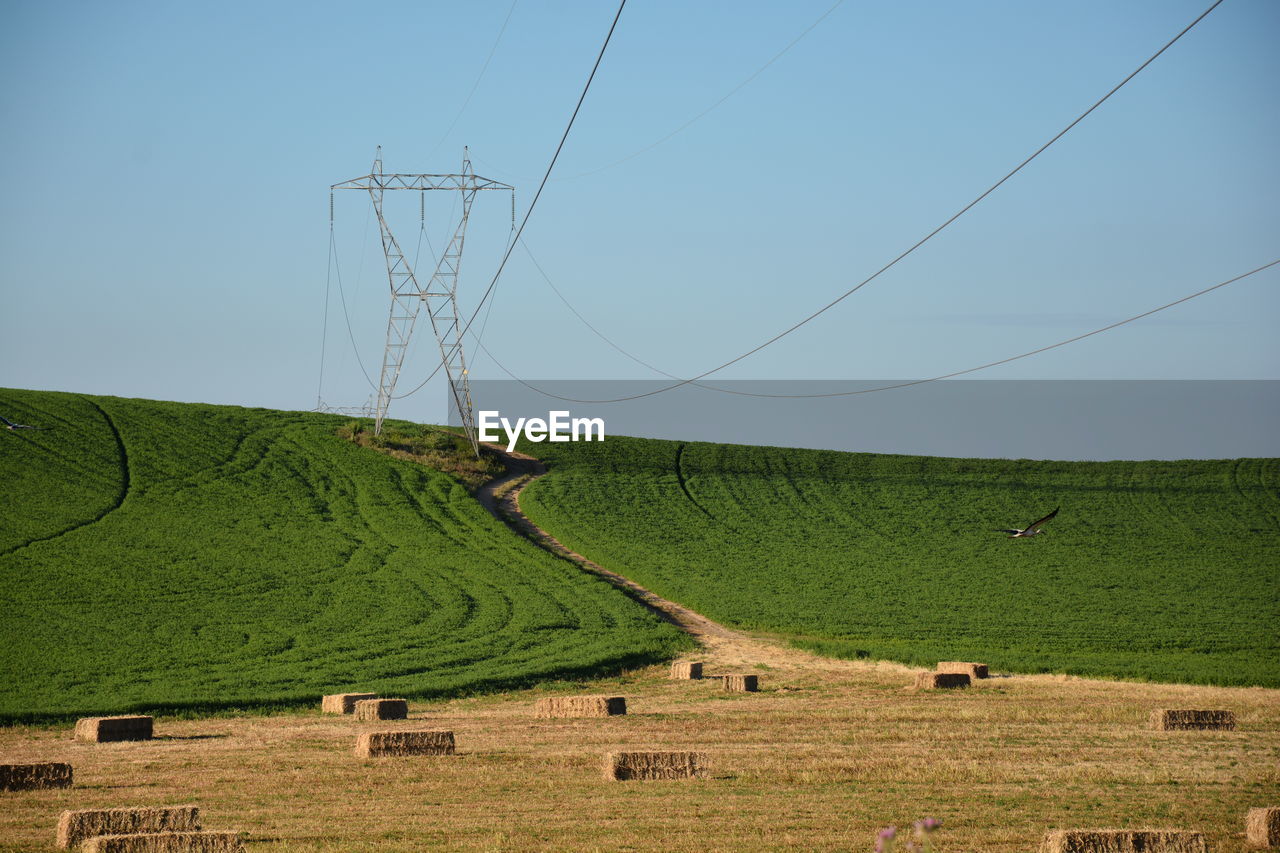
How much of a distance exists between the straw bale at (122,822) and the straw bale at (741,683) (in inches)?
863

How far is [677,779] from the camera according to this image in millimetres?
19344

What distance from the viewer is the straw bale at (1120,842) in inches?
531

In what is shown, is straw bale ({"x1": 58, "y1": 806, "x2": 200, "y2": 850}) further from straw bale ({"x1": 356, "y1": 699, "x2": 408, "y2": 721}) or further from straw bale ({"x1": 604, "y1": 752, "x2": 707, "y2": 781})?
straw bale ({"x1": 356, "y1": 699, "x2": 408, "y2": 721})

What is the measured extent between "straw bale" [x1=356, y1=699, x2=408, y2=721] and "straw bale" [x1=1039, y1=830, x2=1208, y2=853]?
18406 mm

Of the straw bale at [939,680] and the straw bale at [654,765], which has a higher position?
the straw bale at [939,680]

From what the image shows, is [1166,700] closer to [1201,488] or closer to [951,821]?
[951,821]

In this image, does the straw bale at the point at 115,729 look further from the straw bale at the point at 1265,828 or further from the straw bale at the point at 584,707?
the straw bale at the point at 1265,828

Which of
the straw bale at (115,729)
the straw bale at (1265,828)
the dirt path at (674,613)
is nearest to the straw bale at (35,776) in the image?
the straw bale at (115,729)

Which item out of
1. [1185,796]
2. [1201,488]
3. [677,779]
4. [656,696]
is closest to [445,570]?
[656,696]

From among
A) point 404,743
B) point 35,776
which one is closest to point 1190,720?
point 404,743

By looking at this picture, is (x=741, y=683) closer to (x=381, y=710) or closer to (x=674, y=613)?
(x=381, y=710)

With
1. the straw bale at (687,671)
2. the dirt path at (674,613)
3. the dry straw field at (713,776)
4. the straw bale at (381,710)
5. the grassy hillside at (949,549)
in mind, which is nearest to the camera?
the dry straw field at (713,776)

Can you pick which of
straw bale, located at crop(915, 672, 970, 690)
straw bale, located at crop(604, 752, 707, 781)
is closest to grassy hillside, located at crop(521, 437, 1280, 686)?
straw bale, located at crop(915, 672, 970, 690)

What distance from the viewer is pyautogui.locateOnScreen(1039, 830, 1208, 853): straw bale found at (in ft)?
44.3
